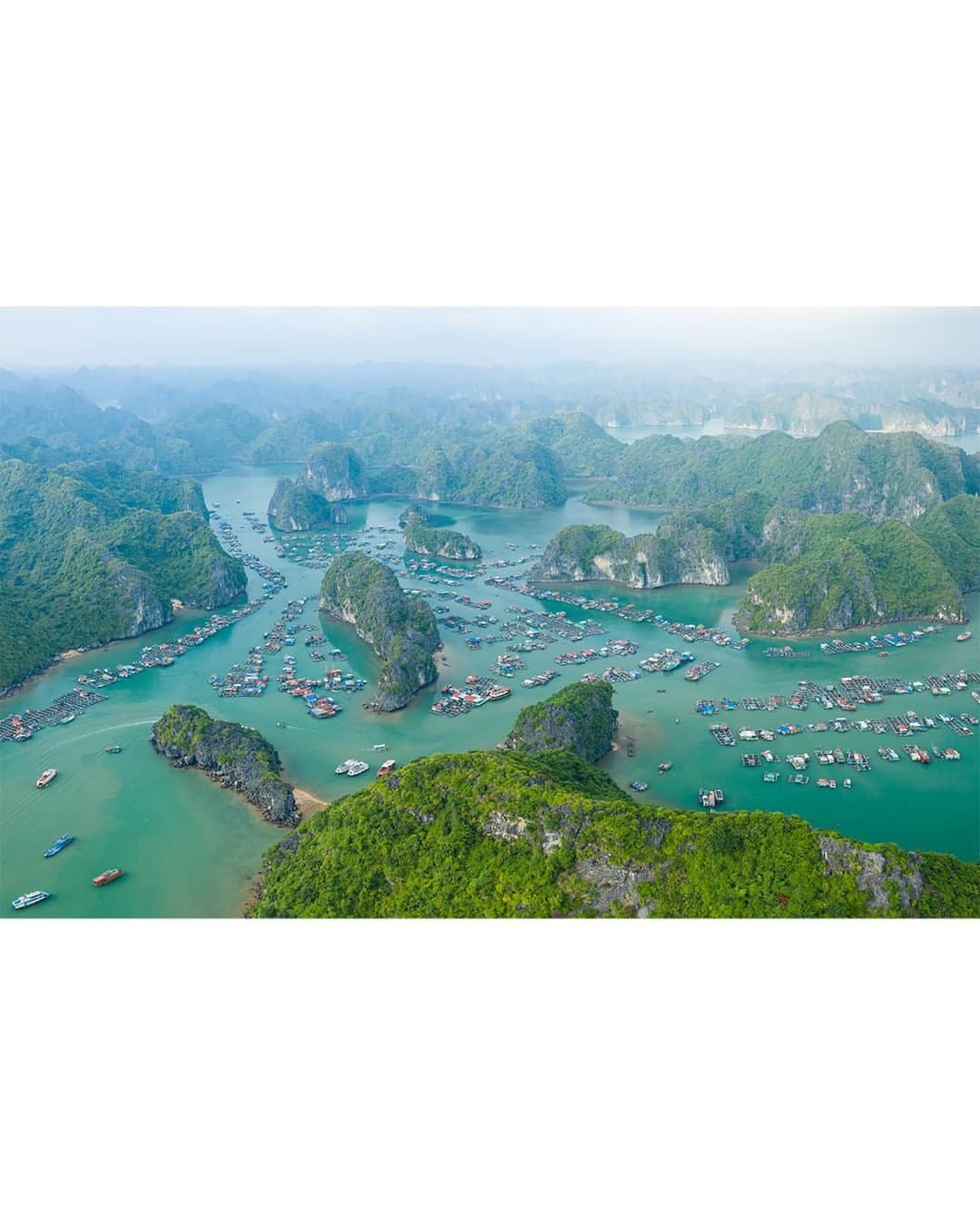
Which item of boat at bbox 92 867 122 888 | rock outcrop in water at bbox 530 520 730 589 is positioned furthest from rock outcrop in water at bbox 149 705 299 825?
rock outcrop in water at bbox 530 520 730 589

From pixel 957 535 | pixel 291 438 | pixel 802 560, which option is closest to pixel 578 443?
pixel 291 438

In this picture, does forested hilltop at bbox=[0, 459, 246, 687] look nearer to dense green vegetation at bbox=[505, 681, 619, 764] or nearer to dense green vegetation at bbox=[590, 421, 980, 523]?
dense green vegetation at bbox=[505, 681, 619, 764]

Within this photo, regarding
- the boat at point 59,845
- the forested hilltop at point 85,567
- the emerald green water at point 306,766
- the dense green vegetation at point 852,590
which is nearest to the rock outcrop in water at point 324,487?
the forested hilltop at point 85,567

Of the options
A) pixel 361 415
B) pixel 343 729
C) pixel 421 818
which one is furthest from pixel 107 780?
pixel 361 415

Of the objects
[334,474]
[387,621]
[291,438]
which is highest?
[291,438]

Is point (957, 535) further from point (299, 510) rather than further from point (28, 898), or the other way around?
point (299, 510)

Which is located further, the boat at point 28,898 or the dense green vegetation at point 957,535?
the dense green vegetation at point 957,535

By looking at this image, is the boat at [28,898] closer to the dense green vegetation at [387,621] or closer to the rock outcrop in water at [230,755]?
the rock outcrop in water at [230,755]
